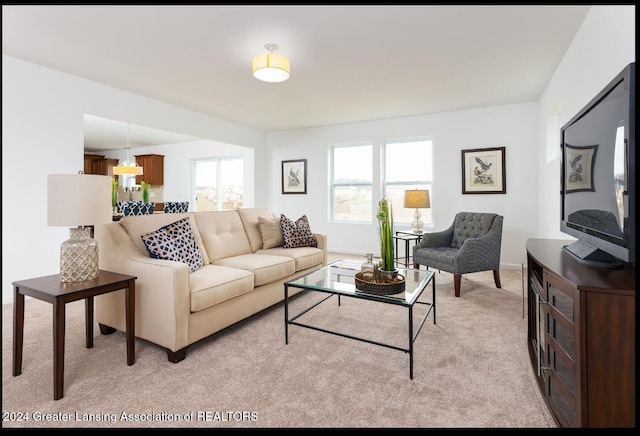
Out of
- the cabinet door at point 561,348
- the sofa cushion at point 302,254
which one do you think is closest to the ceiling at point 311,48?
the sofa cushion at point 302,254

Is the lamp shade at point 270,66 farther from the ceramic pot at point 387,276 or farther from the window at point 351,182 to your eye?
the window at point 351,182

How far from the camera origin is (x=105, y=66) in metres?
3.29

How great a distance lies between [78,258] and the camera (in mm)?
1887

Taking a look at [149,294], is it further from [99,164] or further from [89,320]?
[99,164]

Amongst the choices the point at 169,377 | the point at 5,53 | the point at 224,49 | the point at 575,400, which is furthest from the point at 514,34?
the point at 5,53

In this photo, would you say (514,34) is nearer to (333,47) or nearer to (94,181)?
(333,47)

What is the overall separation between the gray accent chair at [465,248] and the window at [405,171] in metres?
1.26

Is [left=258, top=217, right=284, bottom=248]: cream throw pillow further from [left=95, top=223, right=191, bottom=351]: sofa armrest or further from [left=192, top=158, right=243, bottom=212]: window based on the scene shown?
[left=192, top=158, right=243, bottom=212]: window

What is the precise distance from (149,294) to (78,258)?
45cm

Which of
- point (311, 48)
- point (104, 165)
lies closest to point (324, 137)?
point (311, 48)

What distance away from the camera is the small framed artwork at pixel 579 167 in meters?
1.58

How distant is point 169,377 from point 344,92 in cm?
360

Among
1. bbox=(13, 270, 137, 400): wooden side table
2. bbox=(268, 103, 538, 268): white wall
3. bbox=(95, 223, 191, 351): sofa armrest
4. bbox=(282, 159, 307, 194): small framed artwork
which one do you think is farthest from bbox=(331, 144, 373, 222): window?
bbox=(13, 270, 137, 400): wooden side table

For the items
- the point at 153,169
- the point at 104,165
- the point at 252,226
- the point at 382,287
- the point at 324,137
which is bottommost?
the point at 382,287
